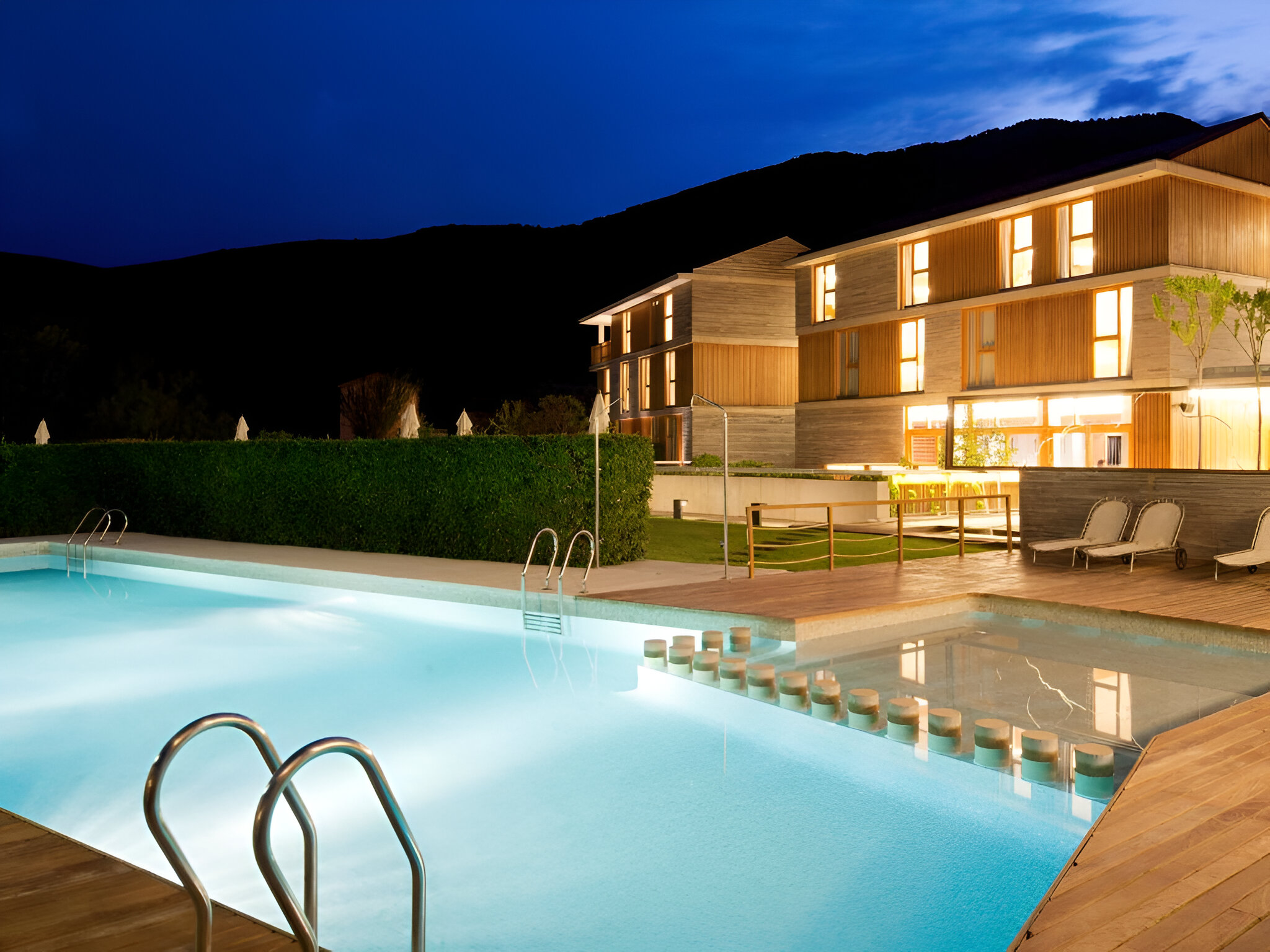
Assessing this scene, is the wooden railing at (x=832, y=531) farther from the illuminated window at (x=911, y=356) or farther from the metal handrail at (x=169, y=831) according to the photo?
the illuminated window at (x=911, y=356)

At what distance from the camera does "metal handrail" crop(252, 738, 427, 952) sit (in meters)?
2.55

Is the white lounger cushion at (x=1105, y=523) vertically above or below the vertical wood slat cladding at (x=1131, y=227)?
below

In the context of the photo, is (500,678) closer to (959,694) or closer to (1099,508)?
(959,694)

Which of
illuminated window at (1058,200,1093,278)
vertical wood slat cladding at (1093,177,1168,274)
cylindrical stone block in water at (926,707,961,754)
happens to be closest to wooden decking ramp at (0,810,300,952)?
cylindrical stone block in water at (926,707,961,754)

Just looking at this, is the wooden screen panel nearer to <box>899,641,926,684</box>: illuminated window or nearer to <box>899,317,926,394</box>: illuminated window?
<box>899,317,926,394</box>: illuminated window

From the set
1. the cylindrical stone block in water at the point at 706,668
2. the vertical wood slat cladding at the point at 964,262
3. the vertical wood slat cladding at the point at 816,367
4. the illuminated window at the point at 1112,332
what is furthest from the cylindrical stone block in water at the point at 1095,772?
the vertical wood slat cladding at the point at 816,367

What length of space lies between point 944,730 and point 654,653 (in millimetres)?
3060

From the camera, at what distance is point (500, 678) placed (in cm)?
920

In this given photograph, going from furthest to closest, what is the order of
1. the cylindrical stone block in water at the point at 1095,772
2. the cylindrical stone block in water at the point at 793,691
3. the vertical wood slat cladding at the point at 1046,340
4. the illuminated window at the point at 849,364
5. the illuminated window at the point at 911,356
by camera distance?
the illuminated window at the point at 849,364, the illuminated window at the point at 911,356, the vertical wood slat cladding at the point at 1046,340, the cylindrical stone block in water at the point at 793,691, the cylindrical stone block in water at the point at 1095,772

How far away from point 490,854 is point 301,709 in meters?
3.68

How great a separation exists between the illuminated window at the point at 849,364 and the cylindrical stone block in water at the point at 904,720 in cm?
2500

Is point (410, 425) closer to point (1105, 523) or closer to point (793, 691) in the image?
point (793, 691)

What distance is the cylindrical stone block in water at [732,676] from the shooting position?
25.3 ft

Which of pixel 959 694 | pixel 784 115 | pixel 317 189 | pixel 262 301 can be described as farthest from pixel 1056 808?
pixel 784 115
